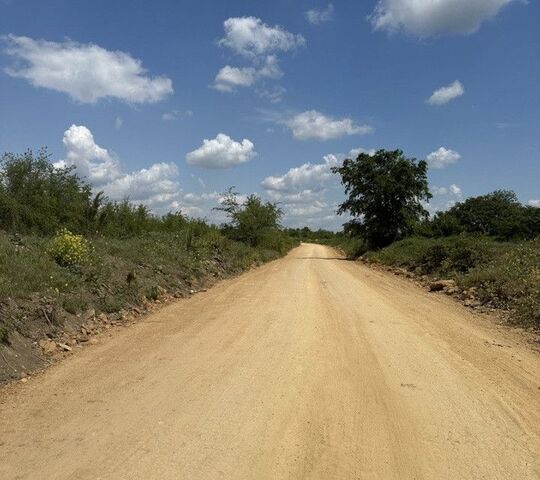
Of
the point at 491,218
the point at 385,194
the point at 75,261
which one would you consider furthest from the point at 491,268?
the point at 491,218

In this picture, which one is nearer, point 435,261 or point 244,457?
point 244,457

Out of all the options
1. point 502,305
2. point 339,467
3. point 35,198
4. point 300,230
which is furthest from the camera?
point 300,230

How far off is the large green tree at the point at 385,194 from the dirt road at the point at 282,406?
1154 inches

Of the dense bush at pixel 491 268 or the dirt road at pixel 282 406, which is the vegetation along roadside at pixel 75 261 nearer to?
the dirt road at pixel 282 406

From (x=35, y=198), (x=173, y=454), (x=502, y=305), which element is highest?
(x=35, y=198)

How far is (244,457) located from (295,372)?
2.40 m

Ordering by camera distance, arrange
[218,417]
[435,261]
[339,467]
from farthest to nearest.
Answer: [435,261]
[218,417]
[339,467]

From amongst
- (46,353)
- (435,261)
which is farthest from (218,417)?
(435,261)

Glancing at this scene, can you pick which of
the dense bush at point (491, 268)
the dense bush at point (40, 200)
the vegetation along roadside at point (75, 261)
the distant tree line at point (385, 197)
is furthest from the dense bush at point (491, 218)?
the dense bush at point (40, 200)

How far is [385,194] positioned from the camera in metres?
38.6

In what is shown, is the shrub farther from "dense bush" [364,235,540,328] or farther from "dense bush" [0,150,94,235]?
"dense bush" [364,235,540,328]

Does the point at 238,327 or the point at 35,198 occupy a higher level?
the point at 35,198

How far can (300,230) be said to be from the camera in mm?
137000

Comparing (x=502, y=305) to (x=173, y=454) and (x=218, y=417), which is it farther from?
(x=173, y=454)
